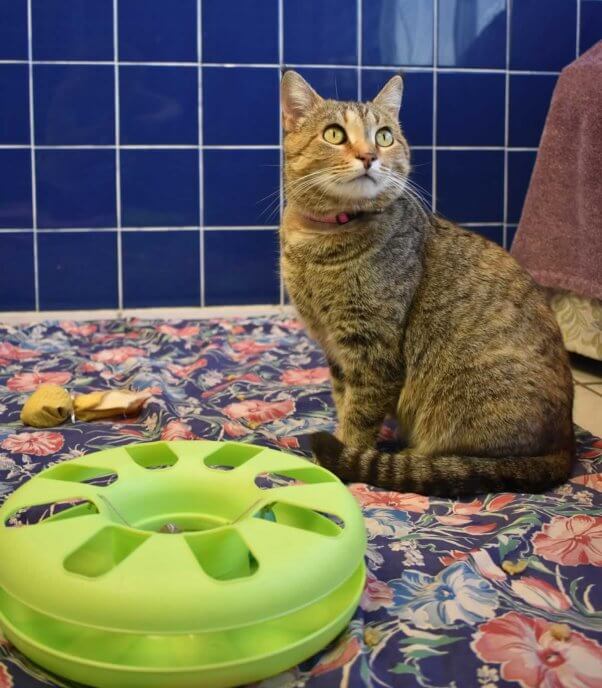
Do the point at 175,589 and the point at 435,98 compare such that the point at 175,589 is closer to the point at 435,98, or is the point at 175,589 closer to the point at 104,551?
the point at 104,551

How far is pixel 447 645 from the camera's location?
101cm

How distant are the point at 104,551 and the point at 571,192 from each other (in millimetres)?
1809

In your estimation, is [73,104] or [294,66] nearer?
[73,104]

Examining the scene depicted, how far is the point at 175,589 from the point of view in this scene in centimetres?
89

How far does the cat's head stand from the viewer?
160 centimetres

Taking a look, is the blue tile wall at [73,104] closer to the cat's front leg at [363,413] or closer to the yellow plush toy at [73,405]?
the yellow plush toy at [73,405]

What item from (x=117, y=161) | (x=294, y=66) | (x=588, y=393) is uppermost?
(x=294, y=66)

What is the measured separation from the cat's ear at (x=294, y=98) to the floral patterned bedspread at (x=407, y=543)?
2.24 ft

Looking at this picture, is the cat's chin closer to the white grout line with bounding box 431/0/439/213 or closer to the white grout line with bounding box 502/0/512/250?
the white grout line with bounding box 431/0/439/213

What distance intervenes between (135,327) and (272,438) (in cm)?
120

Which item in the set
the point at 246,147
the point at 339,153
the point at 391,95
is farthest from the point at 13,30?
the point at 339,153

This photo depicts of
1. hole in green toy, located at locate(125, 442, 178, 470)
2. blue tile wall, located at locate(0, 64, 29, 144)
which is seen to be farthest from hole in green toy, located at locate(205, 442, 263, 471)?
blue tile wall, located at locate(0, 64, 29, 144)

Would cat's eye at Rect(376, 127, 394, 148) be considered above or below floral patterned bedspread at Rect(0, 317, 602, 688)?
above

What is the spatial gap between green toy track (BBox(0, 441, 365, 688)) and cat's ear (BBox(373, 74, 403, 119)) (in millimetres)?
991
